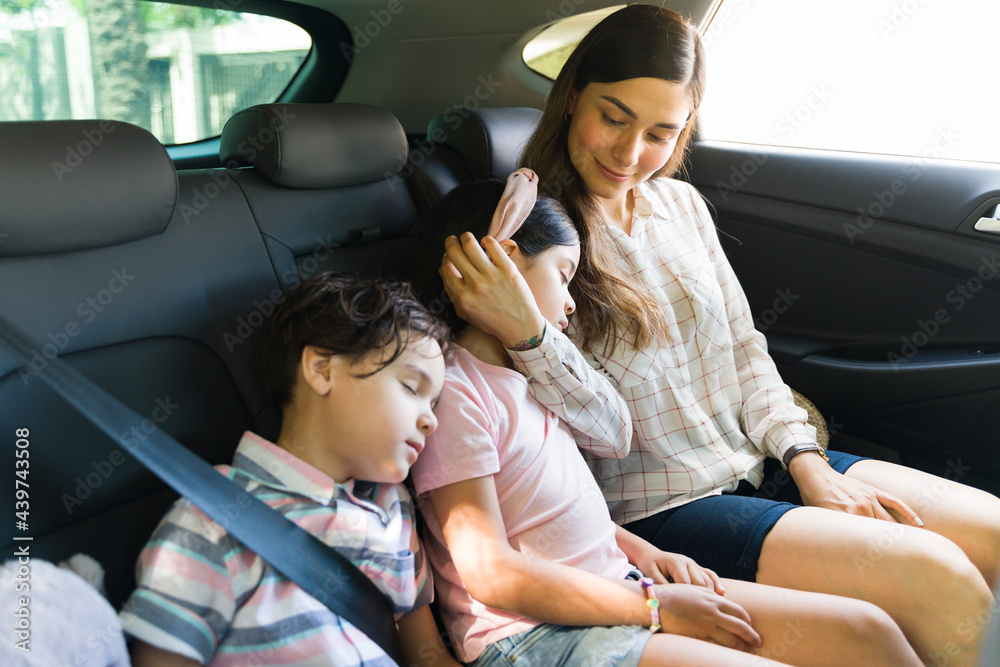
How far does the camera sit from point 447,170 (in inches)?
66.5

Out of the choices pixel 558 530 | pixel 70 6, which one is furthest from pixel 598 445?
pixel 70 6

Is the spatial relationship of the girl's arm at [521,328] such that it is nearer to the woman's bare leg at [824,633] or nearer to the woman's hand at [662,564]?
the woman's hand at [662,564]

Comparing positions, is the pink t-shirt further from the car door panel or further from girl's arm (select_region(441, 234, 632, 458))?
the car door panel

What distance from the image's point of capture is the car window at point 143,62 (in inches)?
71.4

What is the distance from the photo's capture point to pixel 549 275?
1.17 m

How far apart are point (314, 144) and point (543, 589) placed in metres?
0.89

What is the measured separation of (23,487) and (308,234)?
64cm

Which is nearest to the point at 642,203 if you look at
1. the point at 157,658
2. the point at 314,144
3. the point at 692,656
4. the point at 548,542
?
the point at 314,144

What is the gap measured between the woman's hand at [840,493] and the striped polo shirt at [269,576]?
698 mm

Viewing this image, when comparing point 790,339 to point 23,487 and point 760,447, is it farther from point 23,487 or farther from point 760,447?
point 23,487

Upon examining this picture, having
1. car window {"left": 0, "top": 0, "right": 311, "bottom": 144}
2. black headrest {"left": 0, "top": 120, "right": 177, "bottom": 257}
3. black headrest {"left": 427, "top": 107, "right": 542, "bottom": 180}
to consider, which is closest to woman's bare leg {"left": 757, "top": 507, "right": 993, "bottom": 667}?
black headrest {"left": 427, "top": 107, "right": 542, "bottom": 180}

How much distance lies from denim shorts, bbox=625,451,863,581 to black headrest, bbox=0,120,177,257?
95 centimetres

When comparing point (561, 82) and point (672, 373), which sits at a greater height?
point (561, 82)

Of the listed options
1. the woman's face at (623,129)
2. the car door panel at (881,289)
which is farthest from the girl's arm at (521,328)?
the car door panel at (881,289)
